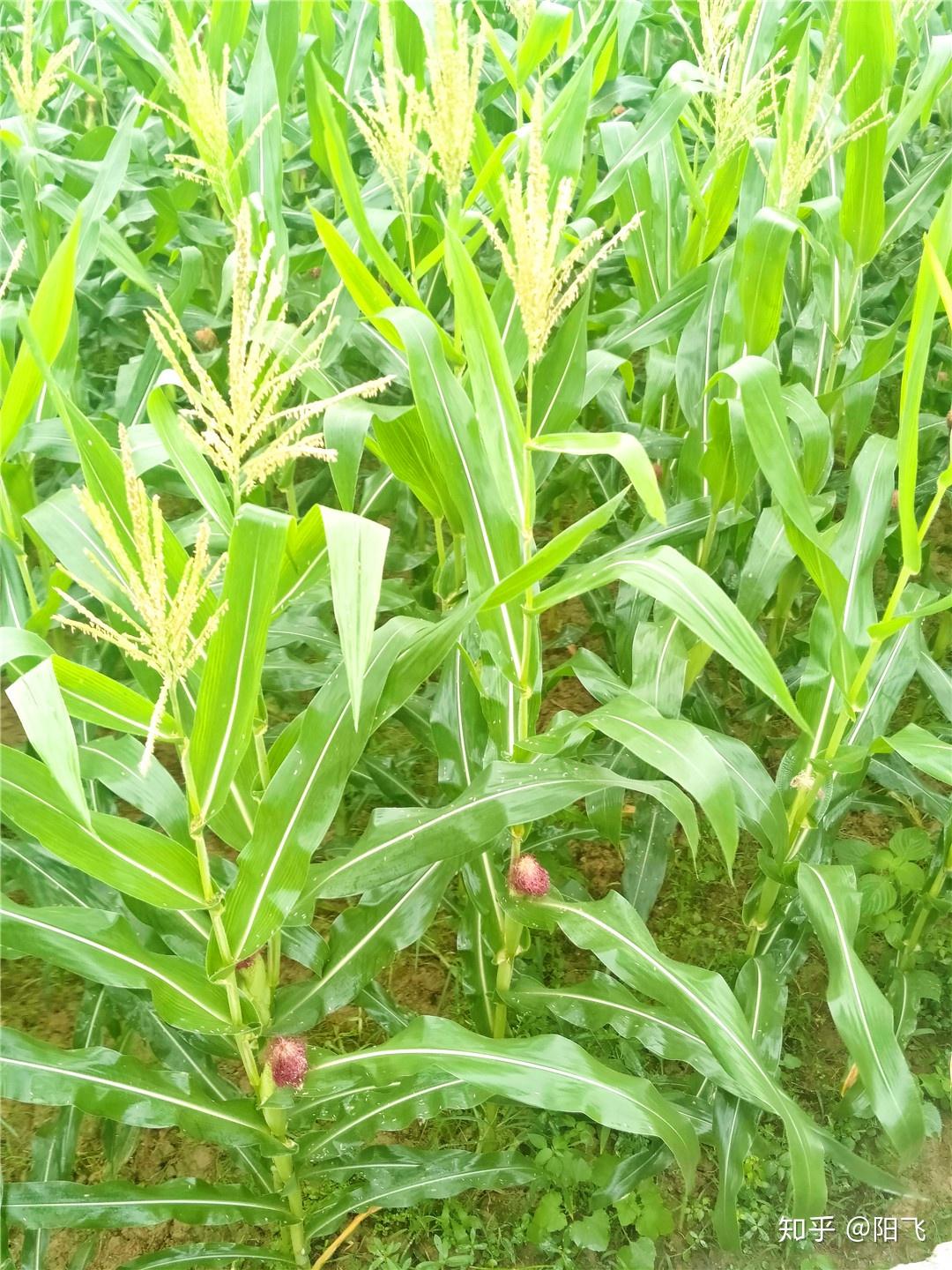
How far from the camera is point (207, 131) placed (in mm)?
1726

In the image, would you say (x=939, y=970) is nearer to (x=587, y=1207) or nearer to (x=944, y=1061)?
(x=944, y=1061)

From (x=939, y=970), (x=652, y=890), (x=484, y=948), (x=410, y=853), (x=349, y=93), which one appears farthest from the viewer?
(x=349, y=93)

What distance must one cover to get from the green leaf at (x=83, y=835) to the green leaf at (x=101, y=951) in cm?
11

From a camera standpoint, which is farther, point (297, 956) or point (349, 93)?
point (349, 93)

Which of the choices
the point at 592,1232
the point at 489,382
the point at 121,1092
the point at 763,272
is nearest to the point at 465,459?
the point at 489,382

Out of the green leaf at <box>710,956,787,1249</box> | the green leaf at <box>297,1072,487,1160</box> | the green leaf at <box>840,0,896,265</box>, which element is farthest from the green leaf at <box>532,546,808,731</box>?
the green leaf at <box>840,0,896,265</box>

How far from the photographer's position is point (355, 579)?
918 mm

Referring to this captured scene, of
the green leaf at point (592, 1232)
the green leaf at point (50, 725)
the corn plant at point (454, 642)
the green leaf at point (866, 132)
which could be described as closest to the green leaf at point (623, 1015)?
the corn plant at point (454, 642)

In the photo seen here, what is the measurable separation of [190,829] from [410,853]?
0.32 m

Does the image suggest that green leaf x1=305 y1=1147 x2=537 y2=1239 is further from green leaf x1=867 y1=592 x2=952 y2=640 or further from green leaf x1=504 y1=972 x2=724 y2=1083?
green leaf x1=867 y1=592 x2=952 y2=640

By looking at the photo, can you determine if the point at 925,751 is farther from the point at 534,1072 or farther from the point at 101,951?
the point at 101,951

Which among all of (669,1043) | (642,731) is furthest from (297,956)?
(642,731)

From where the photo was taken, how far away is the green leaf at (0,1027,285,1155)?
1235mm

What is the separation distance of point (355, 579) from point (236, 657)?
20cm
